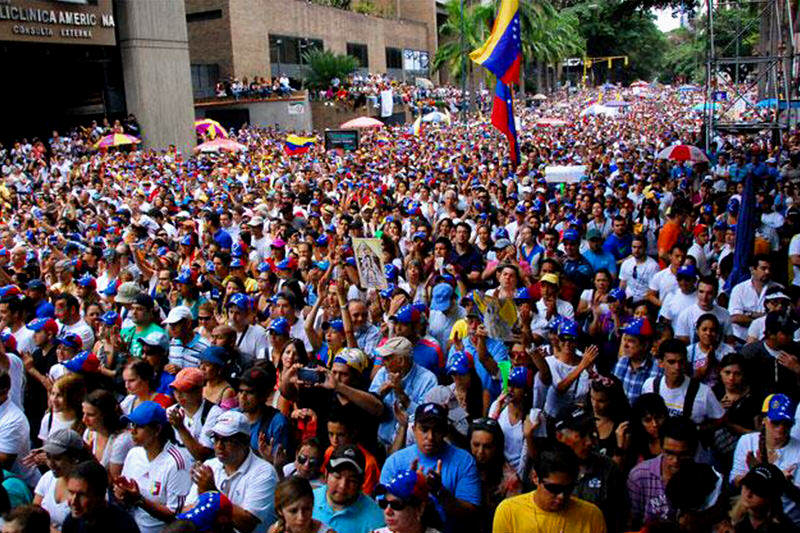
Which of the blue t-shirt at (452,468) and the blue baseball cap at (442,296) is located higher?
the blue baseball cap at (442,296)

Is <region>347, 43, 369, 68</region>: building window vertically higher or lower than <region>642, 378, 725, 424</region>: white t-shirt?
higher

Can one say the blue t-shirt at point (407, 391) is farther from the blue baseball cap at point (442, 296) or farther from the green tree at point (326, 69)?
the green tree at point (326, 69)

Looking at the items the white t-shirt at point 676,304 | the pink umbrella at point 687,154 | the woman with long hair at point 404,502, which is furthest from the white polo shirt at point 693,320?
the pink umbrella at point 687,154

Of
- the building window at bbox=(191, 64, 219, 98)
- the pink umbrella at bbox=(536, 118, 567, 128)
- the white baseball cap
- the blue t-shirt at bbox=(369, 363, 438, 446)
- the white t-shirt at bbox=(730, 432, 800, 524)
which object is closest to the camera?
the white t-shirt at bbox=(730, 432, 800, 524)

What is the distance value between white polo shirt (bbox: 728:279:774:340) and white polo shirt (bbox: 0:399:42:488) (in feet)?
17.7

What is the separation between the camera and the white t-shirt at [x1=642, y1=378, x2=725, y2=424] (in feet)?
16.1

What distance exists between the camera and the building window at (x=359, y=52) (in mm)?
54122

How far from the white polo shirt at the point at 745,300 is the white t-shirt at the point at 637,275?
1.04m

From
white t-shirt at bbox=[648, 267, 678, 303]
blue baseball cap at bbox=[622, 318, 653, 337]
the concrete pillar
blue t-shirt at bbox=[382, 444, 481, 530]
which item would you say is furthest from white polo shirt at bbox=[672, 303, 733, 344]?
the concrete pillar

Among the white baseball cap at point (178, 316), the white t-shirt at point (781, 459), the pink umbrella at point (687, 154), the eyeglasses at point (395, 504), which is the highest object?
the pink umbrella at point (687, 154)

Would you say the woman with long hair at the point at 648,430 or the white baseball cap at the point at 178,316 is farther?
the white baseball cap at the point at 178,316

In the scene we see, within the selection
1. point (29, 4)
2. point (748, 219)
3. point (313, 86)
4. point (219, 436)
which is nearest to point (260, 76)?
point (313, 86)

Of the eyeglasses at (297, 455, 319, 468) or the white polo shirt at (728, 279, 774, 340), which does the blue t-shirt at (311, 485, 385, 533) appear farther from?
the white polo shirt at (728, 279, 774, 340)

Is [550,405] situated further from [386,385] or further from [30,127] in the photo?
[30,127]
